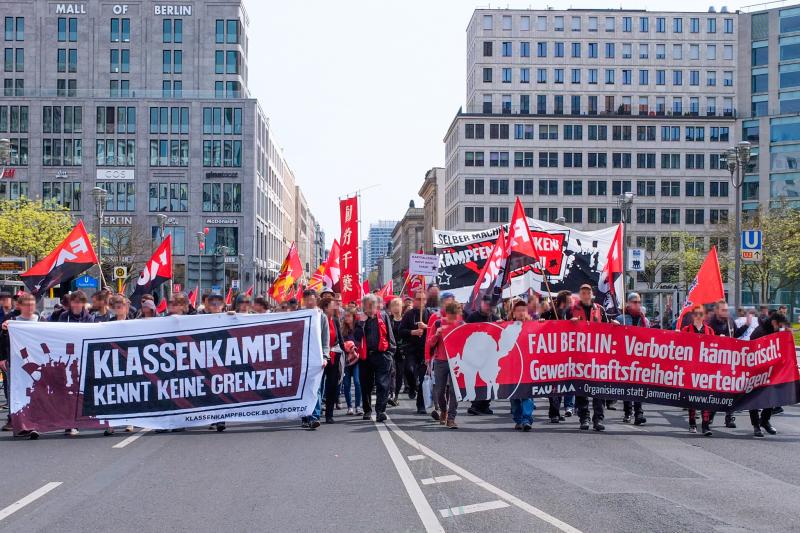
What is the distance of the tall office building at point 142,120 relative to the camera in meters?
80.3

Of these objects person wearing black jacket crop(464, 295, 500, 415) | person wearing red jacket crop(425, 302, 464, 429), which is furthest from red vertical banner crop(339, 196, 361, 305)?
person wearing red jacket crop(425, 302, 464, 429)

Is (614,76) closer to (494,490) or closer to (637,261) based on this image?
(637,261)

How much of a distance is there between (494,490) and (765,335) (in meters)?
6.80

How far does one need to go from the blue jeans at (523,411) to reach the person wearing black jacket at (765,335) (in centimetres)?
311

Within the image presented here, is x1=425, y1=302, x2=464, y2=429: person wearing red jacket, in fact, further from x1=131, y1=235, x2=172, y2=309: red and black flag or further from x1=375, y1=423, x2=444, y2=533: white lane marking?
x1=131, y1=235, x2=172, y2=309: red and black flag

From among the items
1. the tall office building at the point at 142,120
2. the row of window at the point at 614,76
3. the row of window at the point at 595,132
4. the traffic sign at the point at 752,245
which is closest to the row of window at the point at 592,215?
the row of window at the point at 595,132

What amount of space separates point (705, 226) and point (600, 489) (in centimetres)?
8694

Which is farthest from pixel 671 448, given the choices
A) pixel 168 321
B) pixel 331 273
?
pixel 331 273

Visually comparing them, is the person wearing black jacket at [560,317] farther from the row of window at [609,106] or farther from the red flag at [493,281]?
the row of window at [609,106]

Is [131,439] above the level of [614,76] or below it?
below

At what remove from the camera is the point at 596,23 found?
90562 mm

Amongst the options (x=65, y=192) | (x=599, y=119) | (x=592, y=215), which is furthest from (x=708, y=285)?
(x=599, y=119)

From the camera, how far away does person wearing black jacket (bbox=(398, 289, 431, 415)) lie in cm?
1475

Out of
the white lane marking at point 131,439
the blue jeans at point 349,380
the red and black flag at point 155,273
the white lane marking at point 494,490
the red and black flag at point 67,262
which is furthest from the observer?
the red and black flag at point 155,273
